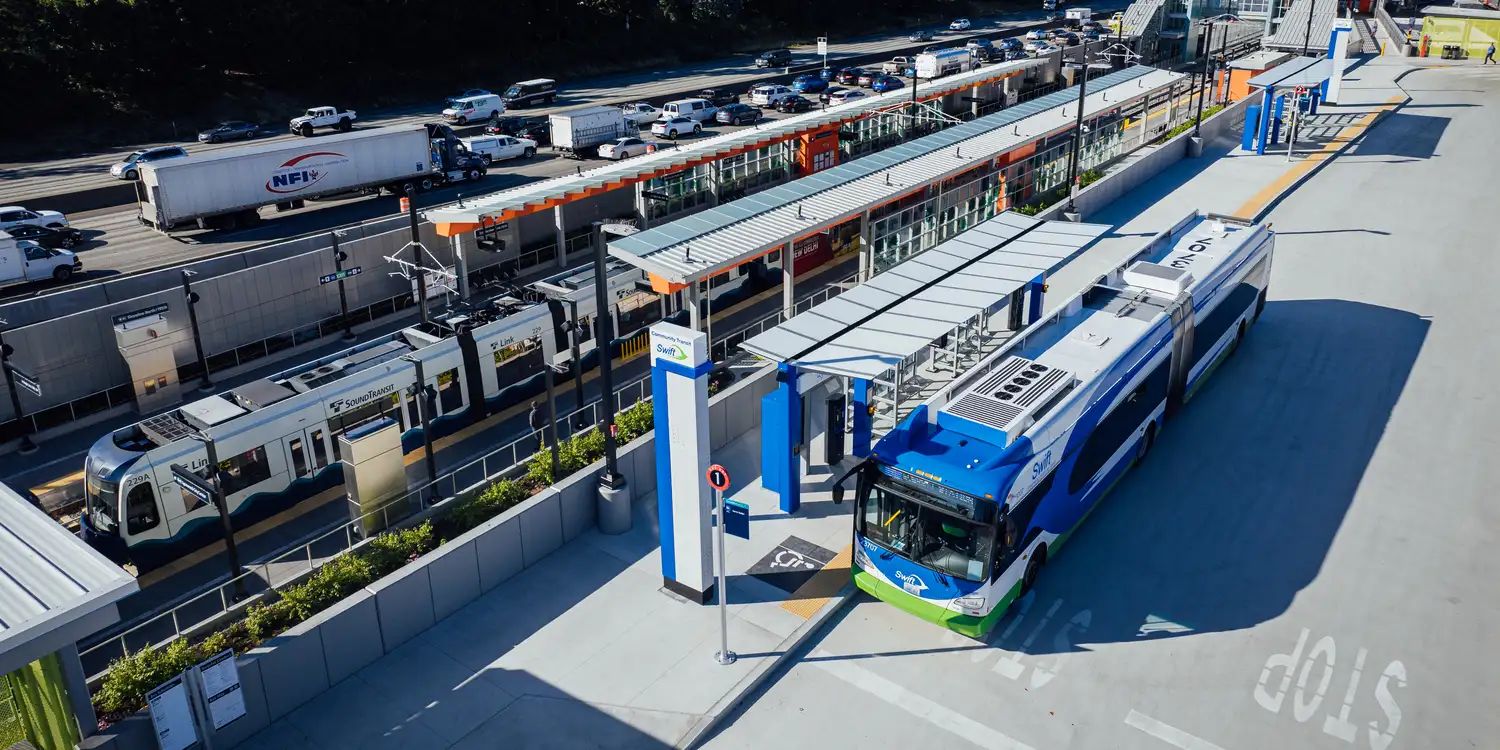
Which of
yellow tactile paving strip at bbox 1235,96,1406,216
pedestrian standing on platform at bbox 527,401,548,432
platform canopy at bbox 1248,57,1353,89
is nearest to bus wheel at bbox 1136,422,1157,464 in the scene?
pedestrian standing on platform at bbox 527,401,548,432

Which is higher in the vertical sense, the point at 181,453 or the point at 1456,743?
the point at 181,453

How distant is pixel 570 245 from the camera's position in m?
32.7

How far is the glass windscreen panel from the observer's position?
551 inches

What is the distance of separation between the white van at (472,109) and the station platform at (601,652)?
41.9 meters

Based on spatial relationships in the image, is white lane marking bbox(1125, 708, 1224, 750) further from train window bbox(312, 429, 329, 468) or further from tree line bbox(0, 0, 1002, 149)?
tree line bbox(0, 0, 1002, 149)

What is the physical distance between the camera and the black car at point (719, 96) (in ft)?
197

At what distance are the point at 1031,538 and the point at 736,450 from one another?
6947mm

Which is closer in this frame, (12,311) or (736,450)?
(736,450)

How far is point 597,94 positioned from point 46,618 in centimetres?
5918

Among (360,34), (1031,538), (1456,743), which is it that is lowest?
(1456,743)

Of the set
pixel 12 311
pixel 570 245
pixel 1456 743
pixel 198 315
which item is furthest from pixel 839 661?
pixel 12 311

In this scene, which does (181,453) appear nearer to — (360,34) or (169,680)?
(169,680)

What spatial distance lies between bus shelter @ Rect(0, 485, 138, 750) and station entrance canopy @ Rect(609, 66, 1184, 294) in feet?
37.5

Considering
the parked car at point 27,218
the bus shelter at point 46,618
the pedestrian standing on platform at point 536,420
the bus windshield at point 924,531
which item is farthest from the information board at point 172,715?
the parked car at point 27,218
